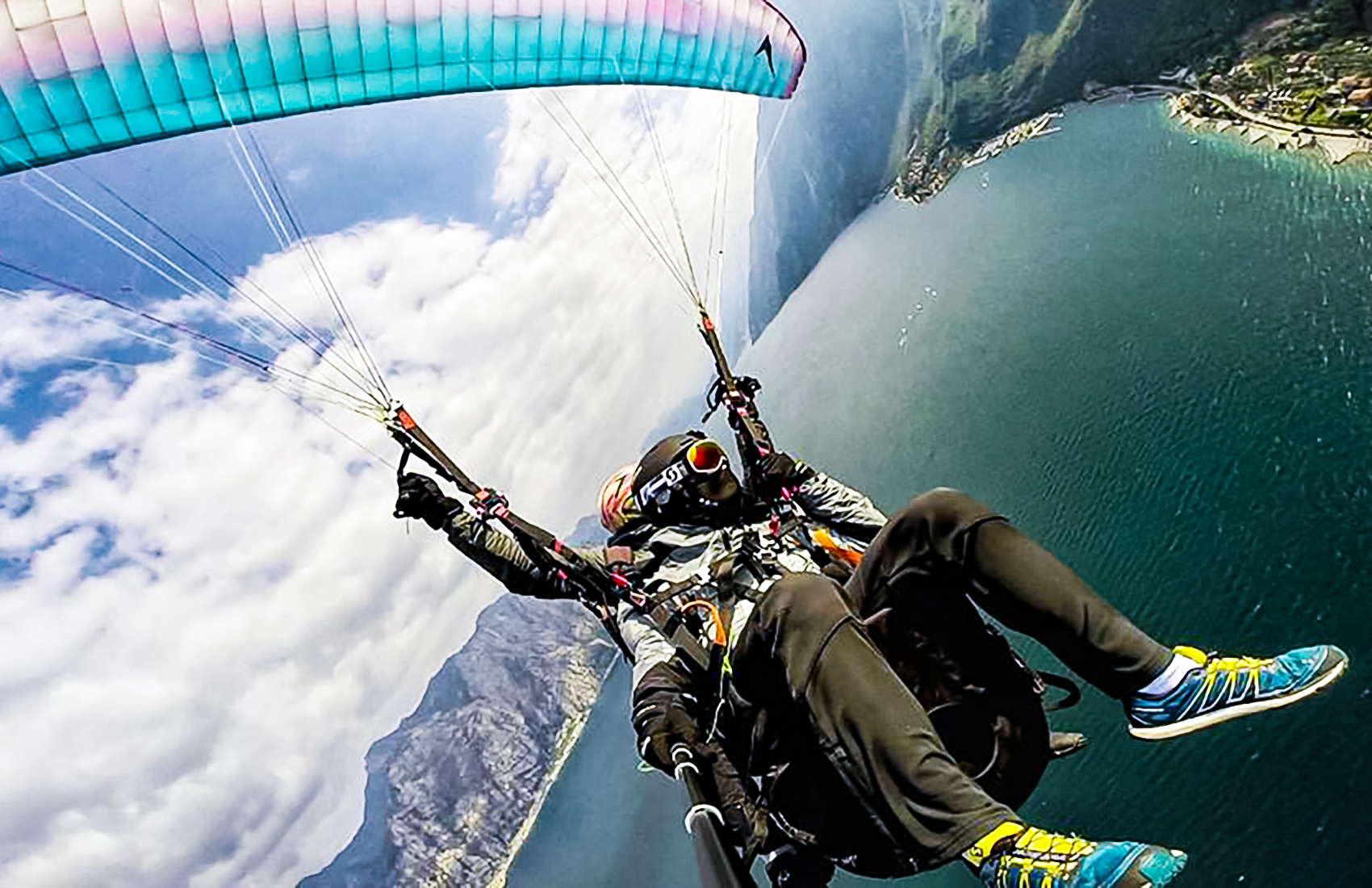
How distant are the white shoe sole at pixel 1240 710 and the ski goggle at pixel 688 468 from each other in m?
1.78

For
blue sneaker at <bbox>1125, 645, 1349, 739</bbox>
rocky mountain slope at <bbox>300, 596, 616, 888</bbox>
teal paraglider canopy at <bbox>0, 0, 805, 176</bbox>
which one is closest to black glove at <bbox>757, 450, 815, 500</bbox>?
blue sneaker at <bbox>1125, 645, 1349, 739</bbox>

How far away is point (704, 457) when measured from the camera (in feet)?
11.5

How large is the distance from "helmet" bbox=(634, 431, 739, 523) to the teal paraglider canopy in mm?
3507

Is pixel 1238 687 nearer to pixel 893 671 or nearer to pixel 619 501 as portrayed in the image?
pixel 893 671

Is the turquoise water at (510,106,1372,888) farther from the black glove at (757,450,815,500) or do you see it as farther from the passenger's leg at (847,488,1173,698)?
the black glove at (757,450,815,500)

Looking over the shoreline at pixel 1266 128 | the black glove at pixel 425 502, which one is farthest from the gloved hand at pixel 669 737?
the shoreline at pixel 1266 128

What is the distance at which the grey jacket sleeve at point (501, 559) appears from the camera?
3.47 metres

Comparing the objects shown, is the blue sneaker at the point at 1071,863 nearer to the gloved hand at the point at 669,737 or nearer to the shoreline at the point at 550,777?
the gloved hand at the point at 669,737

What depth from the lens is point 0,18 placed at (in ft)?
13.6

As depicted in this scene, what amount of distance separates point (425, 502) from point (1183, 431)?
336 inches

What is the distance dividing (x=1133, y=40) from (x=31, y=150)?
2381 cm

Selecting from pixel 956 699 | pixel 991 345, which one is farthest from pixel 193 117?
pixel 991 345

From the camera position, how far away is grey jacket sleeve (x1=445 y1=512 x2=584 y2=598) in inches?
136

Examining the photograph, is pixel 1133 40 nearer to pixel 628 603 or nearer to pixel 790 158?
pixel 628 603
